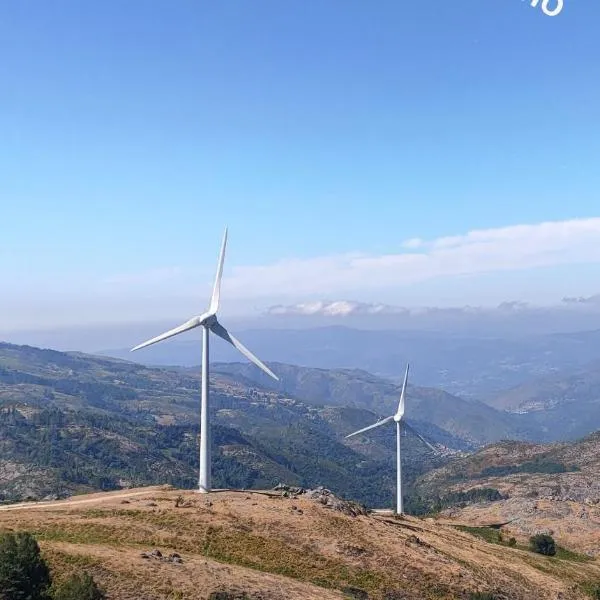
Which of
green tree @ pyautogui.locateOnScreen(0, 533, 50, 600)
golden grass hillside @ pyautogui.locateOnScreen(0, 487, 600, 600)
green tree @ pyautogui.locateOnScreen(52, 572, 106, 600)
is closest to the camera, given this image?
green tree @ pyautogui.locateOnScreen(0, 533, 50, 600)

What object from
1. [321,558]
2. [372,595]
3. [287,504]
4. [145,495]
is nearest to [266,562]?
[321,558]

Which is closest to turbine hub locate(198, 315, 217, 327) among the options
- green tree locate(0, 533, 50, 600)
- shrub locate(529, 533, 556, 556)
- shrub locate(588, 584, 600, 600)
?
green tree locate(0, 533, 50, 600)

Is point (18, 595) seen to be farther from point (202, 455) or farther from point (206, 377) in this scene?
point (206, 377)

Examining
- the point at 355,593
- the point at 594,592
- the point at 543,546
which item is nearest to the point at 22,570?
the point at 355,593

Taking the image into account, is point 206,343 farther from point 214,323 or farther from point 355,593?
point 355,593

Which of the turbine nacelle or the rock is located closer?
the rock

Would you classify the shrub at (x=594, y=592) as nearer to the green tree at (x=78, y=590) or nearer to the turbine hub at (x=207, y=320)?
the turbine hub at (x=207, y=320)

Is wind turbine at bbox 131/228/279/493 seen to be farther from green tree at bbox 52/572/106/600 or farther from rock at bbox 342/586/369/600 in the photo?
green tree at bbox 52/572/106/600
